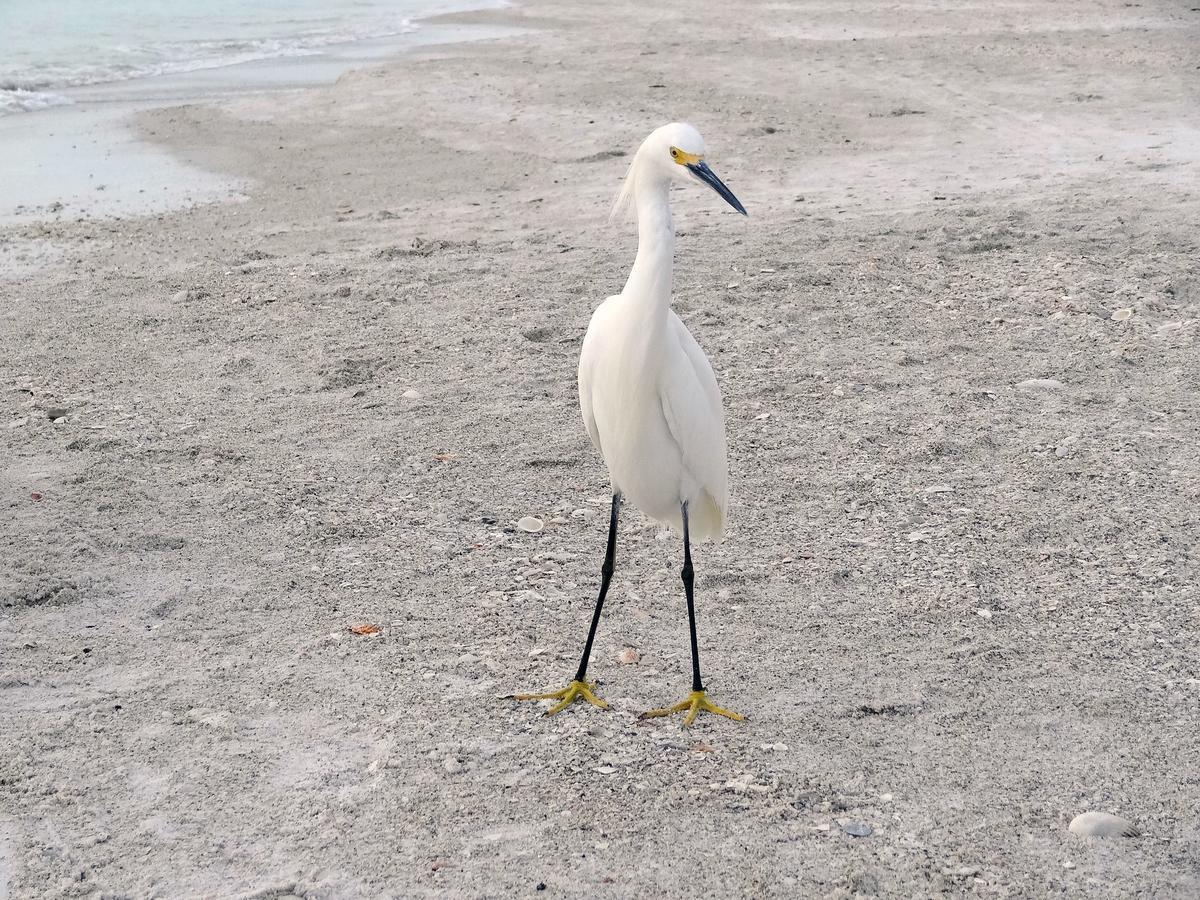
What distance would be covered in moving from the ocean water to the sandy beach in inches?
284

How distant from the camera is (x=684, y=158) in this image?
3.19 meters

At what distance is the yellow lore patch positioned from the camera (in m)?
3.19

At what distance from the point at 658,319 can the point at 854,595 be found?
4.23 ft

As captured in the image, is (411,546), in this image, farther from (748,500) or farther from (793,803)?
(793,803)

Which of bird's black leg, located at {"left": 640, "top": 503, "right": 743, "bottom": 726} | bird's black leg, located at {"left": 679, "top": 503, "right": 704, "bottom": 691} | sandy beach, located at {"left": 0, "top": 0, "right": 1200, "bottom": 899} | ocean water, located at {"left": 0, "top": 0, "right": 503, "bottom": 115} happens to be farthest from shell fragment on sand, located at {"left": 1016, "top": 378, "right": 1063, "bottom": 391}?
ocean water, located at {"left": 0, "top": 0, "right": 503, "bottom": 115}

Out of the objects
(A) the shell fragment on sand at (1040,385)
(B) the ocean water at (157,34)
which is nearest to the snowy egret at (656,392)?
(A) the shell fragment on sand at (1040,385)

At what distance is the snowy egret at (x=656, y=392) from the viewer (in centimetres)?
323

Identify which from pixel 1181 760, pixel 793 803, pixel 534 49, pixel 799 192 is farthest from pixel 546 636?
pixel 534 49

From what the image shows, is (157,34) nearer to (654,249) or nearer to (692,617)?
(654,249)

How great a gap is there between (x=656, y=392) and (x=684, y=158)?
2.10ft

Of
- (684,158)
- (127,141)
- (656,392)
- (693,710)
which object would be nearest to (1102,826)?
(693,710)

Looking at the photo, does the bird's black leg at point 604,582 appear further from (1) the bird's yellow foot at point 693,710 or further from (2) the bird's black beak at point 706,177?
(2) the bird's black beak at point 706,177

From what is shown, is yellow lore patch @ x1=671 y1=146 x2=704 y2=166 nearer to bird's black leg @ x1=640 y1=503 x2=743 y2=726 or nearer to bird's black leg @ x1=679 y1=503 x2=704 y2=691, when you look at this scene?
bird's black leg @ x1=679 y1=503 x2=704 y2=691

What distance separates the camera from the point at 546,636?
390 centimetres
